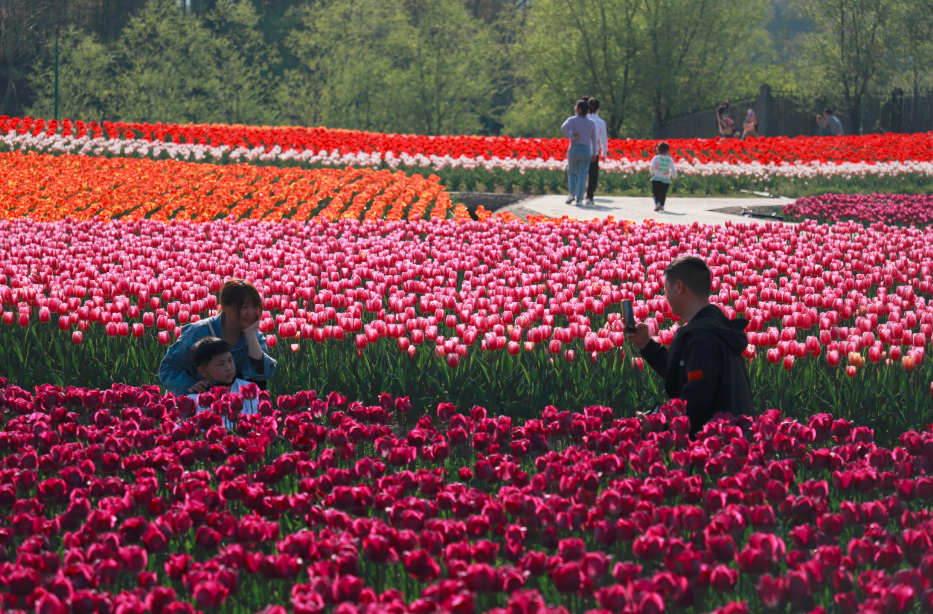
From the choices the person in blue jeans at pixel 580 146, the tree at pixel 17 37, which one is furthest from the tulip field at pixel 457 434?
the tree at pixel 17 37

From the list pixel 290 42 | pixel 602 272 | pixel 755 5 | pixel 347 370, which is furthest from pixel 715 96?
pixel 347 370

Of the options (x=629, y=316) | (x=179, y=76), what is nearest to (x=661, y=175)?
(x=629, y=316)

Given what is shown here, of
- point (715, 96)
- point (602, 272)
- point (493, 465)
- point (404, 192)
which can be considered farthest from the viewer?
point (715, 96)

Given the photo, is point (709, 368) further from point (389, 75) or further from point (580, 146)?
point (389, 75)

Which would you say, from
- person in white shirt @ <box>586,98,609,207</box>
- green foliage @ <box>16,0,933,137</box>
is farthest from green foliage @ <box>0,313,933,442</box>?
green foliage @ <box>16,0,933,137</box>

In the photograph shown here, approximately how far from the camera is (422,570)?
8.42ft

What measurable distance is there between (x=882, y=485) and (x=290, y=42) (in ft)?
147

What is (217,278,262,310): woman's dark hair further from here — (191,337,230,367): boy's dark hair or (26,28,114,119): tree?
(26,28,114,119): tree

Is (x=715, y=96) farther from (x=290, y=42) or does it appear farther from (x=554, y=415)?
(x=554, y=415)

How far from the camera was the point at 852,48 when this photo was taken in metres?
32.6

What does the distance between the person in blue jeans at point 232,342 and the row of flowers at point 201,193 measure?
19.9 feet

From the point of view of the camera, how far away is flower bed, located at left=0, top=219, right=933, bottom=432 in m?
4.96

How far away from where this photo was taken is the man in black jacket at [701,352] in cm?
404

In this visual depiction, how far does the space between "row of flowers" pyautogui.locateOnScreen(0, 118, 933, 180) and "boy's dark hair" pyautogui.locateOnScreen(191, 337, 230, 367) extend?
43.4ft
